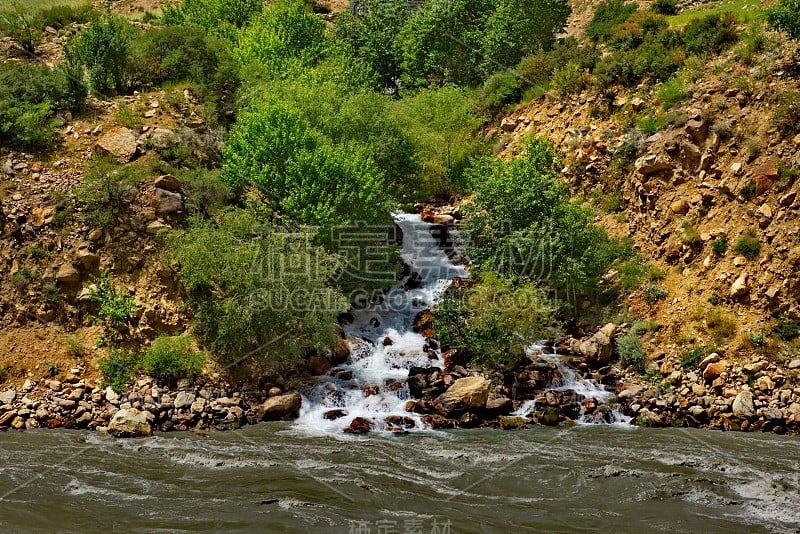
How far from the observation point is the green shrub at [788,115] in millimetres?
27219

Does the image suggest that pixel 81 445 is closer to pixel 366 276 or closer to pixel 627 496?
pixel 366 276

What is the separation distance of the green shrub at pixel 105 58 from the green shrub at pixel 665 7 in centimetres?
3240

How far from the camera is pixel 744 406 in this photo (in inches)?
896

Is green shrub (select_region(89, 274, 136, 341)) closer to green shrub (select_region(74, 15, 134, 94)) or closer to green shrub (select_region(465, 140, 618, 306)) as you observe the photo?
green shrub (select_region(74, 15, 134, 94))

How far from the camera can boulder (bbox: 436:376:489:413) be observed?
24062 mm

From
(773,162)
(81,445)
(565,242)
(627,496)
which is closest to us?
(627,496)

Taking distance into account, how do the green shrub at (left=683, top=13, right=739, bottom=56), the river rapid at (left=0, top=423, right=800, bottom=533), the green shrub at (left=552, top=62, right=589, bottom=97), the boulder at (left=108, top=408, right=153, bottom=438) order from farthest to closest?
the green shrub at (left=552, top=62, right=589, bottom=97)
the green shrub at (left=683, top=13, right=739, bottom=56)
the boulder at (left=108, top=408, right=153, bottom=438)
the river rapid at (left=0, top=423, right=800, bottom=533)

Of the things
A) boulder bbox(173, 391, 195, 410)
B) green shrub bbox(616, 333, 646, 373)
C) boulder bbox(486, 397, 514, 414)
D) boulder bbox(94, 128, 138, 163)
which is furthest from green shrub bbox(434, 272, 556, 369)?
boulder bbox(94, 128, 138, 163)

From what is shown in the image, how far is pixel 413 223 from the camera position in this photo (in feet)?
130

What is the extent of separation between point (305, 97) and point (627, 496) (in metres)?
24.6

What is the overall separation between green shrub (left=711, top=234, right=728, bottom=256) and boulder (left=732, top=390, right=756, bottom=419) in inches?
249

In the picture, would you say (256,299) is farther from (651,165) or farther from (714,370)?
(651,165)

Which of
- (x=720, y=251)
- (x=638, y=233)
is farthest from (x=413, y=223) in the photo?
(x=720, y=251)

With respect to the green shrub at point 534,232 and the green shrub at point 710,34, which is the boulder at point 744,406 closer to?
the green shrub at point 534,232
